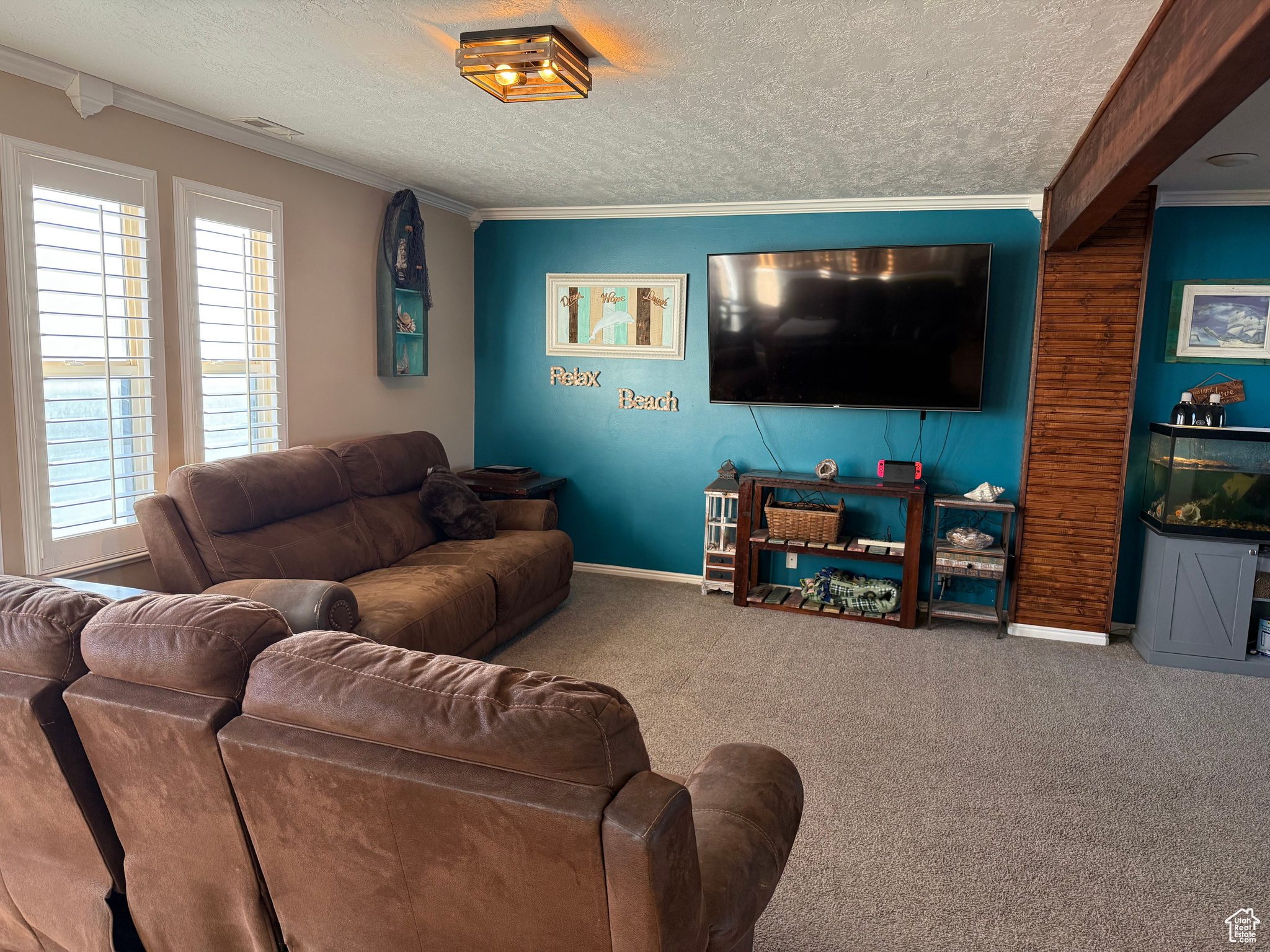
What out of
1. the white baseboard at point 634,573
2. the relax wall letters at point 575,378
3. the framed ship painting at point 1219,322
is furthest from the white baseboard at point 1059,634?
the relax wall letters at point 575,378

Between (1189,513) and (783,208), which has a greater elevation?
(783,208)

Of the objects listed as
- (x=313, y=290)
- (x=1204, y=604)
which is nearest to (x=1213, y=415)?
(x=1204, y=604)

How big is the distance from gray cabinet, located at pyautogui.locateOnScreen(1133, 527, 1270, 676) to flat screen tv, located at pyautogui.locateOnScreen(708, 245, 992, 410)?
4.10 ft

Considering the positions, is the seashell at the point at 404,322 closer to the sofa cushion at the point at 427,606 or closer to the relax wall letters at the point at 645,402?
the relax wall letters at the point at 645,402

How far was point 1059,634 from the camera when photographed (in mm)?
4543

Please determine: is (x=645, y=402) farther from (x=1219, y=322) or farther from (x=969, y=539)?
(x=1219, y=322)

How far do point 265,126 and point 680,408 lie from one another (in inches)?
111

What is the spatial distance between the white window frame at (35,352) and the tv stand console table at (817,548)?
317cm

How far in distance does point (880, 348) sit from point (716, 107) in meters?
2.02

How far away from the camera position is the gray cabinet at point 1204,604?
13.3ft

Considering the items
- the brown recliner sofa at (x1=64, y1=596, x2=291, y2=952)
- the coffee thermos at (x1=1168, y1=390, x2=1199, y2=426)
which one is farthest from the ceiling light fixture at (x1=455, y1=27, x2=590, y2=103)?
the coffee thermos at (x1=1168, y1=390, x2=1199, y2=426)

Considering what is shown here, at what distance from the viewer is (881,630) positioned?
4.61 metres

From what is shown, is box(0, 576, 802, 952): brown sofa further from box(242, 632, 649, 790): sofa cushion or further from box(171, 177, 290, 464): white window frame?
box(171, 177, 290, 464): white window frame

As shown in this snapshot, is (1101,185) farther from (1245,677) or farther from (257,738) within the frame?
(257,738)
